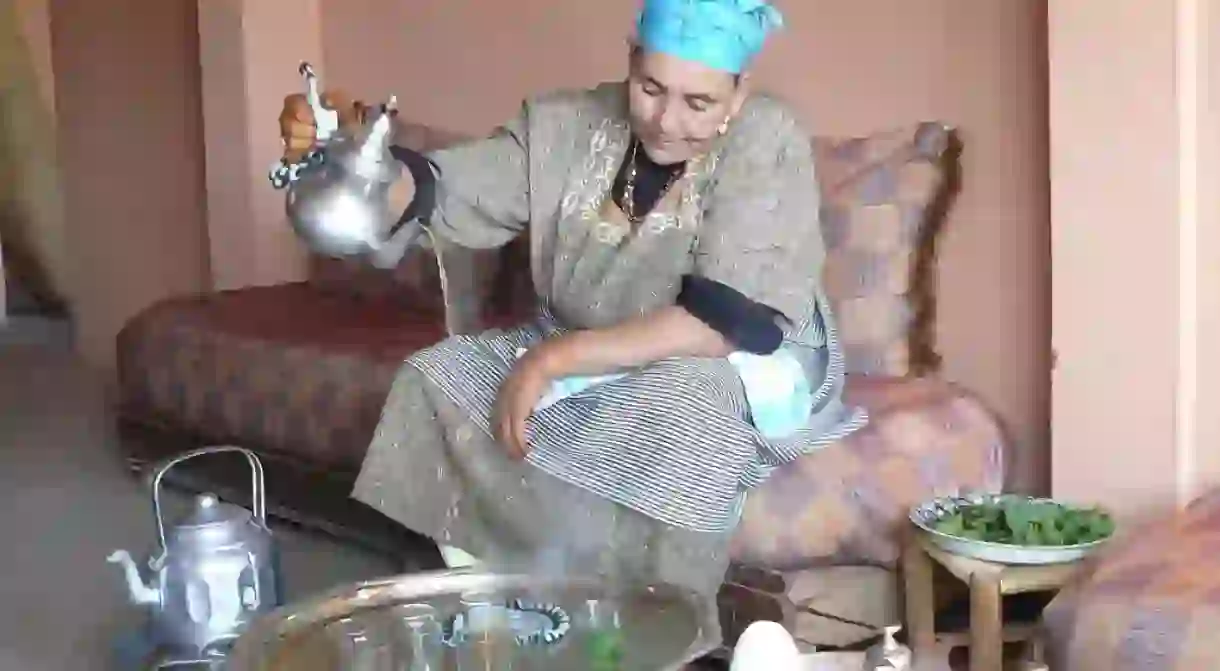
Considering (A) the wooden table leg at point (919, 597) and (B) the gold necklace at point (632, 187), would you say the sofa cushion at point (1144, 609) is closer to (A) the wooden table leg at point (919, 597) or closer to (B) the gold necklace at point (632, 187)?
(A) the wooden table leg at point (919, 597)

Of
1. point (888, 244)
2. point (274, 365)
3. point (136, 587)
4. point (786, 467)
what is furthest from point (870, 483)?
point (274, 365)

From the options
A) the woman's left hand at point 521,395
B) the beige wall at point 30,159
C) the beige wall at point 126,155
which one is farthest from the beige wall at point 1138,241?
the beige wall at point 30,159

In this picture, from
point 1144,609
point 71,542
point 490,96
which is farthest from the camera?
point 490,96

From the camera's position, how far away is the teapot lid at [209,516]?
180 centimetres

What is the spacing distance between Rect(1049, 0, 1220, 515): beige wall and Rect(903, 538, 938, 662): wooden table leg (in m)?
0.32

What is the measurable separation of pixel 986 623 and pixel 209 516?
3.25ft

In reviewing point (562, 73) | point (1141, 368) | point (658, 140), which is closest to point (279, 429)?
point (562, 73)

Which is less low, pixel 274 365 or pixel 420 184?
pixel 420 184

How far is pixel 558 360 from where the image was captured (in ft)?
5.66

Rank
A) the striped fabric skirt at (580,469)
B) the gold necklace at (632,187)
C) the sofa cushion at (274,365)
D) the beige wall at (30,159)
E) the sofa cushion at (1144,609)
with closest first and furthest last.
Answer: the sofa cushion at (1144,609) < the striped fabric skirt at (580,469) < the gold necklace at (632,187) < the sofa cushion at (274,365) < the beige wall at (30,159)

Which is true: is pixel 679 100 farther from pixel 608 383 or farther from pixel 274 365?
pixel 274 365

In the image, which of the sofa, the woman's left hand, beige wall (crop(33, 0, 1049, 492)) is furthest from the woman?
beige wall (crop(33, 0, 1049, 492))

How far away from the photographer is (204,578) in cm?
177

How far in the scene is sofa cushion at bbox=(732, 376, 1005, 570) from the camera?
1.93m
